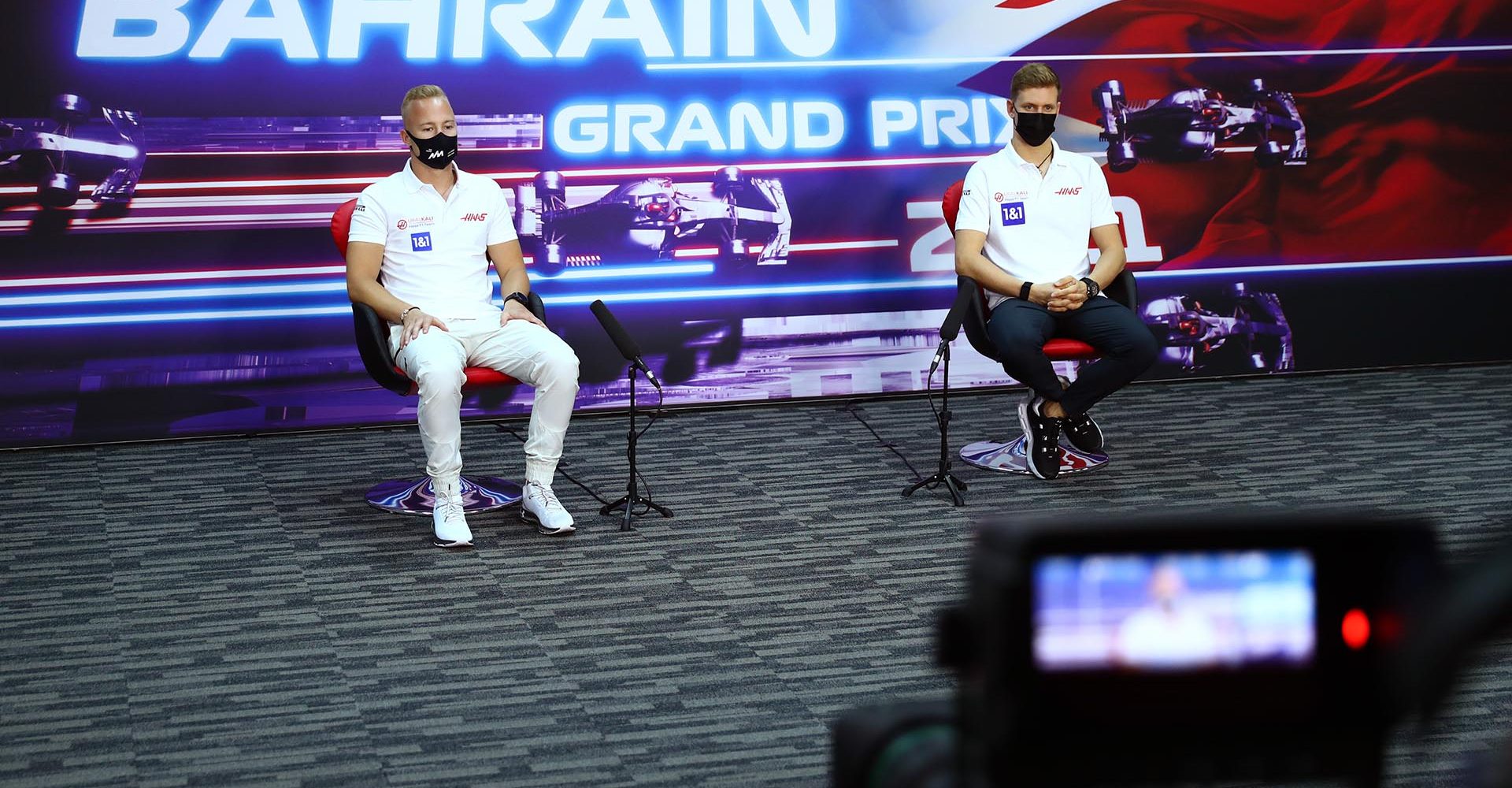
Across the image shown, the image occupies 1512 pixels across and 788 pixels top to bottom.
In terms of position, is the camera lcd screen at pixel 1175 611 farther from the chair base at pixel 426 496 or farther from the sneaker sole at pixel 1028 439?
the sneaker sole at pixel 1028 439

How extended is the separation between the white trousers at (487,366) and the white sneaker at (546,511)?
0.03 metres

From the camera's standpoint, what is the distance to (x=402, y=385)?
4641 mm

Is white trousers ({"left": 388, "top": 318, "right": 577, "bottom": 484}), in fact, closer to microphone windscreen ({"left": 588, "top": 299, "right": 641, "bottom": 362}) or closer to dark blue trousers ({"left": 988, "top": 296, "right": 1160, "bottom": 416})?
microphone windscreen ({"left": 588, "top": 299, "right": 641, "bottom": 362})

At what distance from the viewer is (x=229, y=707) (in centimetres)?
317

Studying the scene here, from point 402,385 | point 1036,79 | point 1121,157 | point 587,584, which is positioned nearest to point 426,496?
point 402,385

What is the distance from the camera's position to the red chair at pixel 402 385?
4609 mm

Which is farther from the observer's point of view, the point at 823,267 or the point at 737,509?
the point at 823,267

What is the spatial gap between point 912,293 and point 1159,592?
512 centimetres

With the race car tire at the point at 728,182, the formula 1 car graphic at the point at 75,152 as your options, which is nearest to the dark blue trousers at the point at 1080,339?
the race car tire at the point at 728,182

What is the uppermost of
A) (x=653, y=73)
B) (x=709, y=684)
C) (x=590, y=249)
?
(x=653, y=73)

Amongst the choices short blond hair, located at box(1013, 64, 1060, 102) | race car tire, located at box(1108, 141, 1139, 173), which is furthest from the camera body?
race car tire, located at box(1108, 141, 1139, 173)

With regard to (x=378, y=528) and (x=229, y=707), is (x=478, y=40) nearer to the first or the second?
(x=378, y=528)

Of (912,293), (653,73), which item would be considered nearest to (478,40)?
(653,73)

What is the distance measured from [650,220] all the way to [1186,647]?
196 inches
